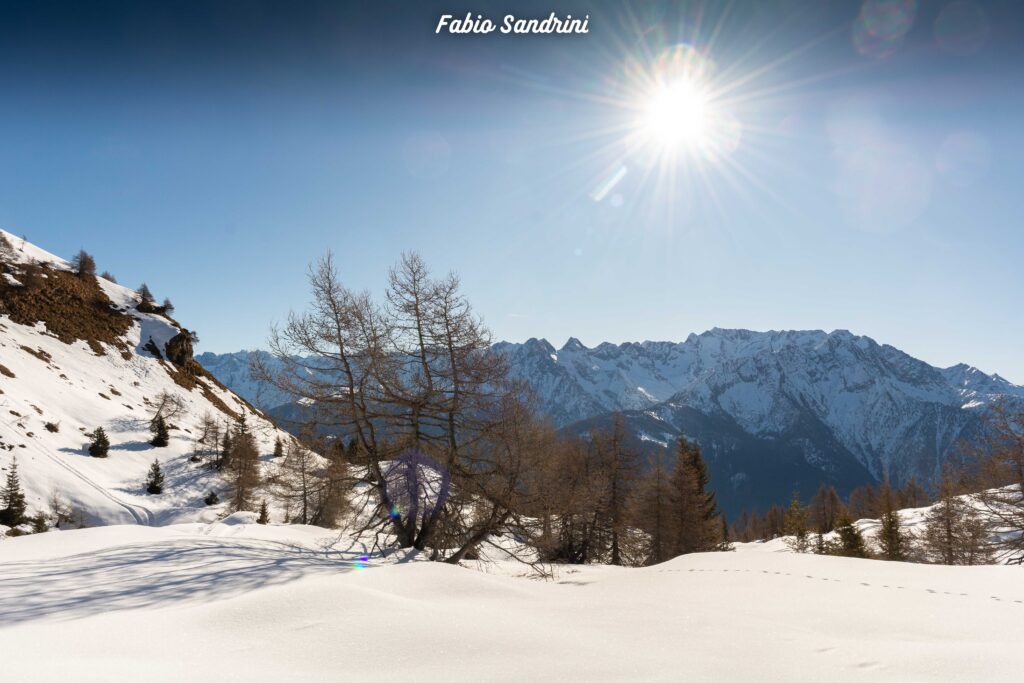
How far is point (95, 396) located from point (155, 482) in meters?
15.1

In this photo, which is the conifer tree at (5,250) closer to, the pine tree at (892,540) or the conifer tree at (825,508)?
the pine tree at (892,540)

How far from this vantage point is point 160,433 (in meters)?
38.6

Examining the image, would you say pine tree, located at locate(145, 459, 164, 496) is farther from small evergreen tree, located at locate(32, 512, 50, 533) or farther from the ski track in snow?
small evergreen tree, located at locate(32, 512, 50, 533)

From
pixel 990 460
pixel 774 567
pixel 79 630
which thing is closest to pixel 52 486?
pixel 79 630

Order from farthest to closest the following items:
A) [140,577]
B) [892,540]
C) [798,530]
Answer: [798,530] < [892,540] < [140,577]

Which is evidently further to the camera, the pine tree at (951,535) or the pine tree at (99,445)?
the pine tree at (99,445)

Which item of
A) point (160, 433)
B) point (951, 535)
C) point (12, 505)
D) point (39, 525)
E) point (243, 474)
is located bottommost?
point (39, 525)

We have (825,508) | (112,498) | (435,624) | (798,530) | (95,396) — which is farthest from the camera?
(825,508)

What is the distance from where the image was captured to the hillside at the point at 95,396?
90.8 ft

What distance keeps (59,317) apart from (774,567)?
216 feet

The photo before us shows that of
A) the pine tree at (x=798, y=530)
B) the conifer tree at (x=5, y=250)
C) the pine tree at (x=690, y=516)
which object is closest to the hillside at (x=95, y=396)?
the conifer tree at (x=5, y=250)

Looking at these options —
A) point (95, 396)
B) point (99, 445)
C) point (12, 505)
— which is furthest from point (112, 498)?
point (95, 396)

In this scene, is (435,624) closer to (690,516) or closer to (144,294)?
(690,516)

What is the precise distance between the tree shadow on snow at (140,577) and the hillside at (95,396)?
164 inches
